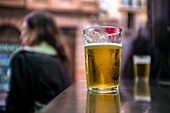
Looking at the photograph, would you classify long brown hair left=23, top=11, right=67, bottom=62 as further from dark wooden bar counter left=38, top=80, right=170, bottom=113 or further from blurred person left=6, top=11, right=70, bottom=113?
dark wooden bar counter left=38, top=80, right=170, bottom=113

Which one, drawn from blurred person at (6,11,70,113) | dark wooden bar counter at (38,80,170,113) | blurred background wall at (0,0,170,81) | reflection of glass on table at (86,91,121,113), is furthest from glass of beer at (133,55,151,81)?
blurred background wall at (0,0,170,81)

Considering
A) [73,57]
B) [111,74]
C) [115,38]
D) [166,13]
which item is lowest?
[73,57]

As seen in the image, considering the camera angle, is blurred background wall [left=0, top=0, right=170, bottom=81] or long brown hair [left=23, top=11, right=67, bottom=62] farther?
blurred background wall [left=0, top=0, right=170, bottom=81]

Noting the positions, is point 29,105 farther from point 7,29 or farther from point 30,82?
point 7,29

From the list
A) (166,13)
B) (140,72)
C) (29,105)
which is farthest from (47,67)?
(166,13)

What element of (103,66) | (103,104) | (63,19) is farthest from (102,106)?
(63,19)

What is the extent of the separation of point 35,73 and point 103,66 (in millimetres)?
1103

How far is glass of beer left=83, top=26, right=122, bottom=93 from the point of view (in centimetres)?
57

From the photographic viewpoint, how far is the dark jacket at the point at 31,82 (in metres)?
1.49

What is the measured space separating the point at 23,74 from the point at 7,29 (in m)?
5.39

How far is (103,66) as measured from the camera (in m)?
0.57

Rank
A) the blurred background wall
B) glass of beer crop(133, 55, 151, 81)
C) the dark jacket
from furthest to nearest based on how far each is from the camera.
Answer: the blurred background wall
the dark jacket
glass of beer crop(133, 55, 151, 81)

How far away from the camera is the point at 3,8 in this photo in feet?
19.9

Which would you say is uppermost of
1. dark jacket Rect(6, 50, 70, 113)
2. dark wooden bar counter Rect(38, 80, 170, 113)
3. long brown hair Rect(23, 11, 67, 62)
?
long brown hair Rect(23, 11, 67, 62)
